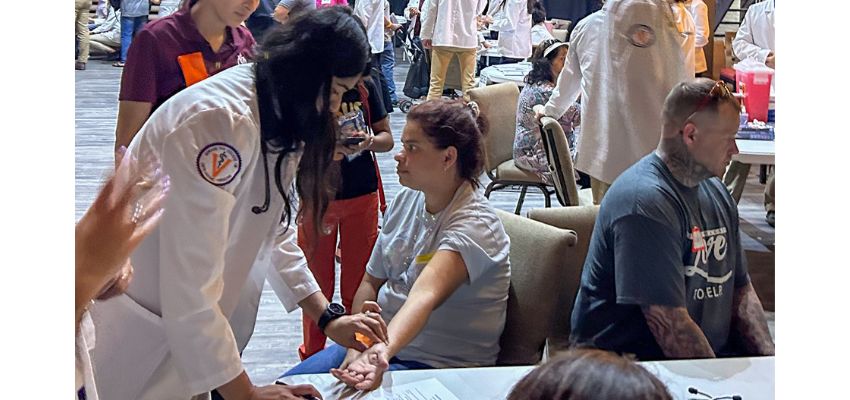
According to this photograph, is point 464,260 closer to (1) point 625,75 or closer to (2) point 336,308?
(2) point 336,308

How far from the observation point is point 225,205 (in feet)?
4.95

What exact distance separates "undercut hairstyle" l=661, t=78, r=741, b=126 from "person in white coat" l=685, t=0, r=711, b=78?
0.02 meters

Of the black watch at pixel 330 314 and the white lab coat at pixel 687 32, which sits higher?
the white lab coat at pixel 687 32

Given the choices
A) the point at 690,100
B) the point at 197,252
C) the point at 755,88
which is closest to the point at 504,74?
the point at 690,100

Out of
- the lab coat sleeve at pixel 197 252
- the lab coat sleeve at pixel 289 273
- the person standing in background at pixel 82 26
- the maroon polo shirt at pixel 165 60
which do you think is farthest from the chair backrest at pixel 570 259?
the person standing in background at pixel 82 26

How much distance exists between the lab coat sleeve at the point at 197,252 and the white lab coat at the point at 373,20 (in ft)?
0.83

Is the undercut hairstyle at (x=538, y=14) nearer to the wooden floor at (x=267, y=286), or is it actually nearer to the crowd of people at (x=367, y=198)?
the crowd of people at (x=367, y=198)

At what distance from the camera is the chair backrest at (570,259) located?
184 centimetres

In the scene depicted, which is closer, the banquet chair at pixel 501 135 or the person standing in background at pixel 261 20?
the person standing in background at pixel 261 20

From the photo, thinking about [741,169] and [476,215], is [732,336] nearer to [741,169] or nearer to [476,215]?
[741,169]

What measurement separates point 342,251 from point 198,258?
30cm

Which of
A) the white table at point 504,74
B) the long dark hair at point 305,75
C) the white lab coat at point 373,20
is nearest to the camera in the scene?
the long dark hair at point 305,75

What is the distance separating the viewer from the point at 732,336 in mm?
1820
